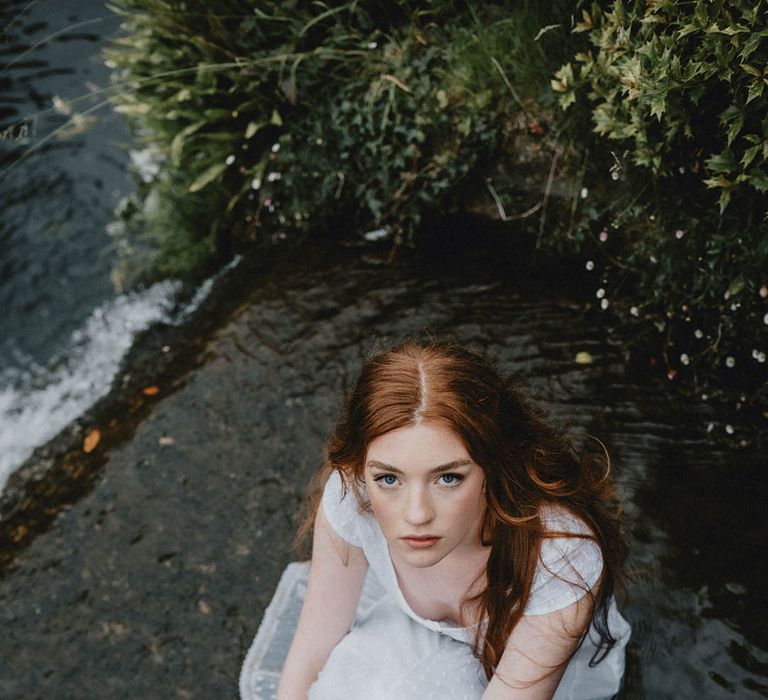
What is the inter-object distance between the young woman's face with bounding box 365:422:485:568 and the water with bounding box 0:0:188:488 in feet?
9.57

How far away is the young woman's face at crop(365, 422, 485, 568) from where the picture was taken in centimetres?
181

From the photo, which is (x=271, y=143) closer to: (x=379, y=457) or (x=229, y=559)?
(x=229, y=559)

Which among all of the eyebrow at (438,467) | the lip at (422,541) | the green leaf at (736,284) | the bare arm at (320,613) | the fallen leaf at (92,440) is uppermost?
the eyebrow at (438,467)

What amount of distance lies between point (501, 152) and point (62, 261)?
379 centimetres

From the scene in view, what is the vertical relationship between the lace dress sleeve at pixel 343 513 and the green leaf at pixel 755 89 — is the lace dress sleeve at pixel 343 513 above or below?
below

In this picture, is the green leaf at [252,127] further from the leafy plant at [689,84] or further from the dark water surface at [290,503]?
the leafy plant at [689,84]

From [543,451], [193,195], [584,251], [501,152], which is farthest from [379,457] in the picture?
Answer: [193,195]

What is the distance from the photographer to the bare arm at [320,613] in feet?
7.93

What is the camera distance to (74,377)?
5109 mm

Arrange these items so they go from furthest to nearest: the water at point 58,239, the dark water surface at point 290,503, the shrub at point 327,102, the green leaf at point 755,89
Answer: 1. the water at point 58,239
2. the shrub at point 327,102
3. the dark water surface at point 290,503
4. the green leaf at point 755,89

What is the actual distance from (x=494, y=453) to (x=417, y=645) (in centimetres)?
77

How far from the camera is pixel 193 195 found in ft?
17.3

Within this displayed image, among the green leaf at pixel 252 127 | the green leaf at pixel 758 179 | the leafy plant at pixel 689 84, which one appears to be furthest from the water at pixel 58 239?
the green leaf at pixel 758 179

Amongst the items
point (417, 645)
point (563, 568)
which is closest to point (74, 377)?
point (417, 645)
